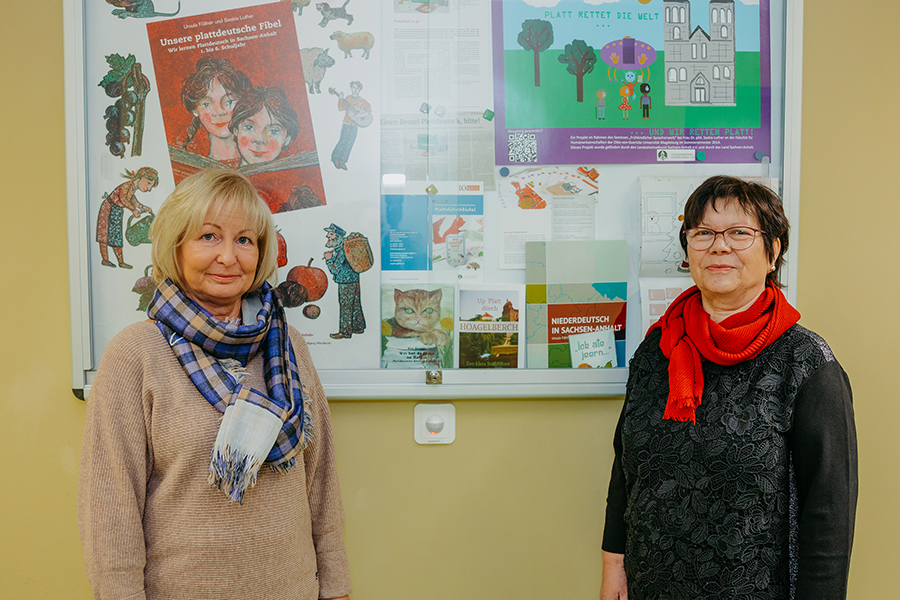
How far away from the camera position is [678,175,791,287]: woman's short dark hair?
43.2 inches

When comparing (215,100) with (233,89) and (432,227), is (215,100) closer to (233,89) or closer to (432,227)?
(233,89)

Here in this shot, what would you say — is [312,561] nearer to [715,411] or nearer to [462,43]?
[715,411]

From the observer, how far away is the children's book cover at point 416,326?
1.45m

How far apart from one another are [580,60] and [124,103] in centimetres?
122

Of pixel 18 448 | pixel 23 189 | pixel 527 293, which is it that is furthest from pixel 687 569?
pixel 23 189

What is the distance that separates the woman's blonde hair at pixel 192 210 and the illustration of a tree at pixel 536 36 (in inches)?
32.7

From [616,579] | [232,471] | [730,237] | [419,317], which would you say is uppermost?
[730,237]

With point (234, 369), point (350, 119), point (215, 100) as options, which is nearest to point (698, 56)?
point (350, 119)

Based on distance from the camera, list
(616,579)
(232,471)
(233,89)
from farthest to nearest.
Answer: (233,89), (616,579), (232,471)

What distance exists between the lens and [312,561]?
1.13 metres

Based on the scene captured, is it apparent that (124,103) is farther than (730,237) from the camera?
Yes

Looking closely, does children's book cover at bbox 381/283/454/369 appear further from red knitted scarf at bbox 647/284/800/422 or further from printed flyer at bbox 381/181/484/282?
red knitted scarf at bbox 647/284/800/422

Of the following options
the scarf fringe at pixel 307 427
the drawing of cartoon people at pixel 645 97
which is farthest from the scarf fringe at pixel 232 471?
the drawing of cartoon people at pixel 645 97

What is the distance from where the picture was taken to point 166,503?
0.98 metres
